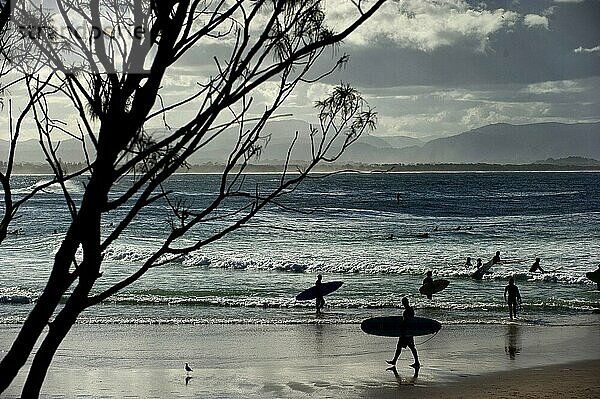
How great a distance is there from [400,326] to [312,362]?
223 centimetres

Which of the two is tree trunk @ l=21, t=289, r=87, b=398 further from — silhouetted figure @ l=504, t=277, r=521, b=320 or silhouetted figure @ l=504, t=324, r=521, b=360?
silhouetted figure @ l=504, t=277, r=521, b=320

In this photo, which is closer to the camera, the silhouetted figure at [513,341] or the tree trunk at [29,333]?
the tree trunk at [29,333]

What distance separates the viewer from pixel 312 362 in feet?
49.9

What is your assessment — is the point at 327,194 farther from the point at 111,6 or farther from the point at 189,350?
the point at 111,6

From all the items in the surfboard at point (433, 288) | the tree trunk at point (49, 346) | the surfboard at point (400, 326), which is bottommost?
the surfboard at point (433, 288)

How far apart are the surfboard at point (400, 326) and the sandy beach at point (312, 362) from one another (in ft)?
1.14

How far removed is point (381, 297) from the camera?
2664cm

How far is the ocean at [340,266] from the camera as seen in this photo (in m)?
22.7

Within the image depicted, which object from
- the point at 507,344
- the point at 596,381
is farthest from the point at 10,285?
the point at 596,381

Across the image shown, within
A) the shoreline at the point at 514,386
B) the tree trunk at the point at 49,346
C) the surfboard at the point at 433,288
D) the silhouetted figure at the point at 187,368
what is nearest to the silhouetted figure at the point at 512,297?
the surfboard at the point at 433,288

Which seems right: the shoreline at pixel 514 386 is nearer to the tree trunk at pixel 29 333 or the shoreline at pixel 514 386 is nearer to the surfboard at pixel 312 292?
the surfboard at pixel 312 292

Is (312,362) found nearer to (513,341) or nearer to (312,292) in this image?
(513,341)

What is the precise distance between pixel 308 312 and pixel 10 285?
12.3 m

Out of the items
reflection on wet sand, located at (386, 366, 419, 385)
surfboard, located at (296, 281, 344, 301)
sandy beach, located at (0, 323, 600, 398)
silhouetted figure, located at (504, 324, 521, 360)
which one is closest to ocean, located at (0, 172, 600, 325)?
surfboard, located at (296, 281, 344, 301)
